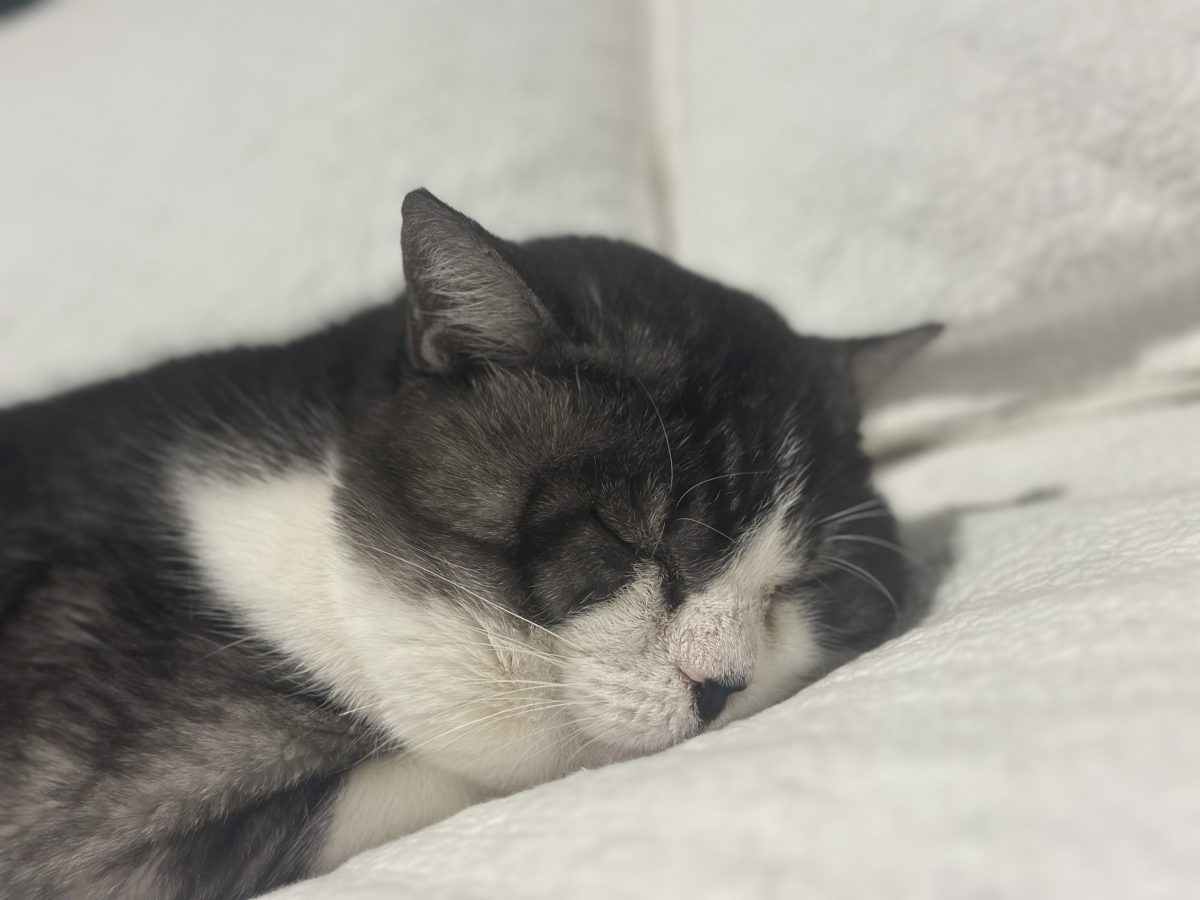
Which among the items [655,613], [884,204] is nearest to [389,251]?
[884,204]

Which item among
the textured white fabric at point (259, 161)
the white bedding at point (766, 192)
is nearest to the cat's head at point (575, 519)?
the white bedding at point (766, 192)

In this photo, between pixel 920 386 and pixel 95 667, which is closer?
pixel 95 667

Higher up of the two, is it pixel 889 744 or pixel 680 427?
pixel 680 427

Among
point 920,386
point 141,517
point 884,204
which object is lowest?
point 920,386

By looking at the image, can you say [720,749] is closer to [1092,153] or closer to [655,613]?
[655,613]

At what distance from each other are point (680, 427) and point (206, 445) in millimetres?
457

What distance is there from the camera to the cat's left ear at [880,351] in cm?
98

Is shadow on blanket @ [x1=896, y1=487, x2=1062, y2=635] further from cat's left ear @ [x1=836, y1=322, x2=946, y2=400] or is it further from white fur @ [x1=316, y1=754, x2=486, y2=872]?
white fur @ [x1=316, y1=754, x2=486, y2=872]

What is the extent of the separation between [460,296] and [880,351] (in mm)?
499

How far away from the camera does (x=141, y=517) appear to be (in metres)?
0.83

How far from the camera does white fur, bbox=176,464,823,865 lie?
696 millimetres

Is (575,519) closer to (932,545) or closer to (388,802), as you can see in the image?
(388,802)

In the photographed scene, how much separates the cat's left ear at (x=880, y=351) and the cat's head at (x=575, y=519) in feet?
0.63

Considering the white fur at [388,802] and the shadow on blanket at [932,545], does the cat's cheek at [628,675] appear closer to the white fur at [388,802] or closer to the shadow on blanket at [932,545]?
the white fur at [388,802]
